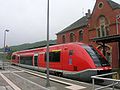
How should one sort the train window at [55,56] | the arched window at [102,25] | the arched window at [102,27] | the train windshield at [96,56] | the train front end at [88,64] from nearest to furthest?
1. the train front end at [88,64]
2. the train windshield at [96,56]
3. the train window at [55,56]
4. the arched window at [102,27]
5. the arched window at [102,25]

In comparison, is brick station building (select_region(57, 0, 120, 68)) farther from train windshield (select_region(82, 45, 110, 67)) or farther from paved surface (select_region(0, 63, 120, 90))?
paved surface (select_region(0, 63, 120, 90))

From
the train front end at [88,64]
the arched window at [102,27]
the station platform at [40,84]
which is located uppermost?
the arched window at [102,27]

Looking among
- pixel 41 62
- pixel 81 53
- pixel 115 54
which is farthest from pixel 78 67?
pixel 115 54

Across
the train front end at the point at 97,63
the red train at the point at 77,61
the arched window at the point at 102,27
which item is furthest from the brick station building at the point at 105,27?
the train front end at the point at 97,63

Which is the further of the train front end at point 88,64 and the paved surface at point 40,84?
the train front end at point 88,64

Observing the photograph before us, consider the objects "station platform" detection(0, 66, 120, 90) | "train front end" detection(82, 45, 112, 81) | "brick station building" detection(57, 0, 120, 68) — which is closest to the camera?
"station platform" detection(0, 66, 120, 90)

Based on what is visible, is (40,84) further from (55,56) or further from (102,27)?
(102,27)

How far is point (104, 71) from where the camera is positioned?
18.4 meters

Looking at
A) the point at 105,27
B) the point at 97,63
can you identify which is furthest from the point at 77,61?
the point at 105,27

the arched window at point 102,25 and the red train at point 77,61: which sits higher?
the arched window at point 102,25

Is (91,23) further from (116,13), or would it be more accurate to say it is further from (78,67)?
(78,67)

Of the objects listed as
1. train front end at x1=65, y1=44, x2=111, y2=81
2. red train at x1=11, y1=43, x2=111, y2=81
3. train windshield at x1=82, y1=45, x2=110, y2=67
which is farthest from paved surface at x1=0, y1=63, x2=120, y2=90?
train windshield at x1=82, y1=45, x2=110, y2=67

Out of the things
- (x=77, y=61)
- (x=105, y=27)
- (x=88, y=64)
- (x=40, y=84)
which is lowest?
(x=40, y=84)

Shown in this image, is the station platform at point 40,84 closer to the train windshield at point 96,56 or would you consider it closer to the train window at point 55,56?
the train windshield at point 96,56
